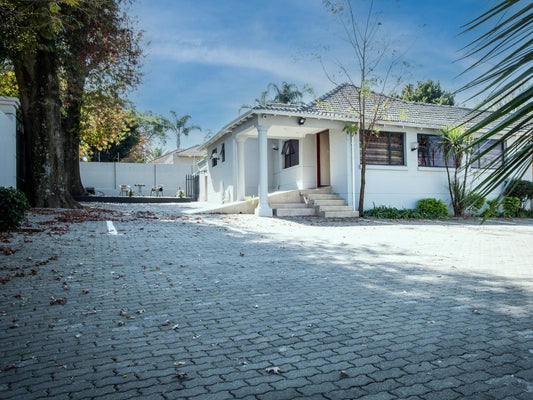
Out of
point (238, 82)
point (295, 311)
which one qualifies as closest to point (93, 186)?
point (238, 82)

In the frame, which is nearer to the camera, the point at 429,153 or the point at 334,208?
the point at 334,208

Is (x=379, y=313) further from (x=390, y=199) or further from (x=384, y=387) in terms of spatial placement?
(x=390, y=199)

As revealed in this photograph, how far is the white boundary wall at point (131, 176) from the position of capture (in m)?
27.7

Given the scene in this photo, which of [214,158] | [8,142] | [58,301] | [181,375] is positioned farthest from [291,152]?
[181,375]

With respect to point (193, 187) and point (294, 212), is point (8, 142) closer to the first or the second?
point (294, 212)

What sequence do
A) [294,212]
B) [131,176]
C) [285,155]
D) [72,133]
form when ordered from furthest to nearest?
[131,176] < [72,133] < [285,155] < [294,212]

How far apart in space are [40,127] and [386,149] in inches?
464

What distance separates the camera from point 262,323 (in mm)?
3393

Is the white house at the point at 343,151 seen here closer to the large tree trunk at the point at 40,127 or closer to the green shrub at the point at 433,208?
the green shrub at the point at 433,208

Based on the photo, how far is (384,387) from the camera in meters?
2.26

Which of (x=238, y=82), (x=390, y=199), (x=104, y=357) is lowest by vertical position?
Answer: (x=104, y=357)

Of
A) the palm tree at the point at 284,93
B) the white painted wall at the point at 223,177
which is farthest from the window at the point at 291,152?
the palm tree at the point at 284,93

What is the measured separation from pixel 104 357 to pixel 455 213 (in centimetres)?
1525

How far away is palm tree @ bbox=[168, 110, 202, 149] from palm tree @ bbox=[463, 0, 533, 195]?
144ft
